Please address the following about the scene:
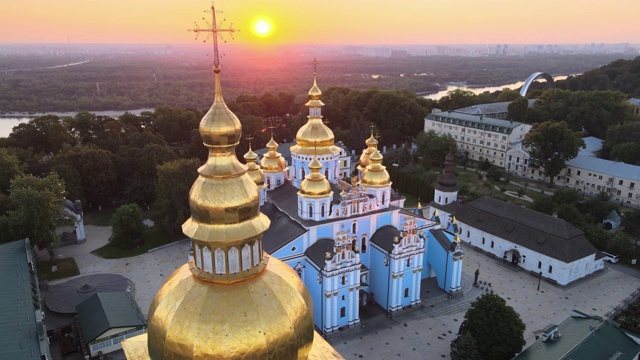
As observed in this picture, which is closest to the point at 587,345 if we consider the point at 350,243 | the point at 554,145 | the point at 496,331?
the point at 496,331

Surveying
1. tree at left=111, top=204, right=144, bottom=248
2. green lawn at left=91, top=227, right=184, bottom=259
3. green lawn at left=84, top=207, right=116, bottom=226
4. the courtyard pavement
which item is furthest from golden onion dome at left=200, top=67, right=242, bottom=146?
green lawn at left=84, top=207, right=116, bottom=226

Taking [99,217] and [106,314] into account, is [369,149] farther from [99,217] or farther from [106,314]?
[99,217]

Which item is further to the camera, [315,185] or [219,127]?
[315,185]

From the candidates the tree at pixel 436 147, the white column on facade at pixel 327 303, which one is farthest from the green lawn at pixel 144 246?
the tree at pixel 436 147

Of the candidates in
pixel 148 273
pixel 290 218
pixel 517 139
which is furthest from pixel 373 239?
pixel 517 139

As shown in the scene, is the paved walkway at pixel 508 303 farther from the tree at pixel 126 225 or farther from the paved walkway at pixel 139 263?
the tree at pixel 126 225

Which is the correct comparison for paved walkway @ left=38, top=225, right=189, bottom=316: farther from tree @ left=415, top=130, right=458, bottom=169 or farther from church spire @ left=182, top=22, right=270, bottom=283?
tree @ left=415, top=130, right=458, bottom=169
